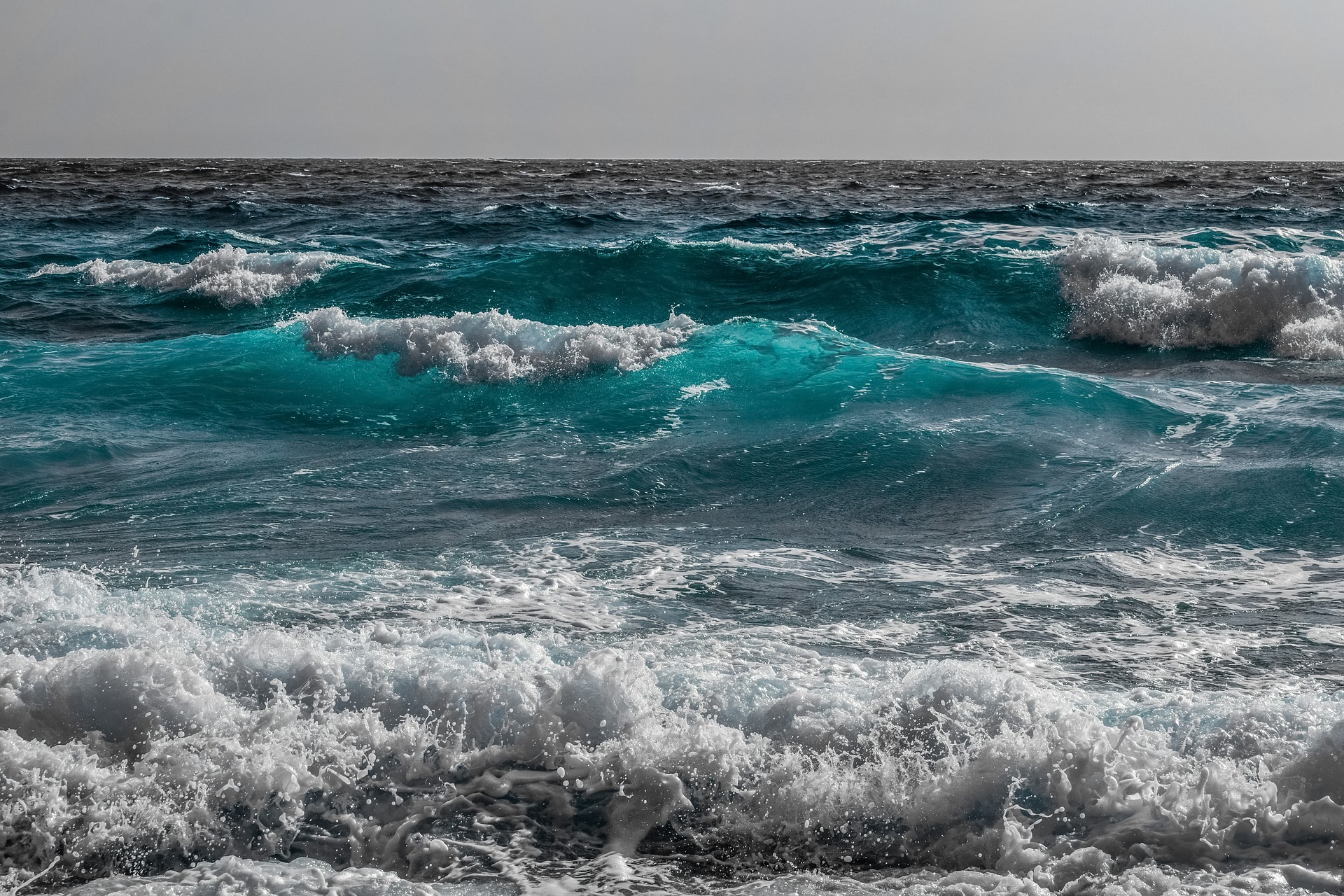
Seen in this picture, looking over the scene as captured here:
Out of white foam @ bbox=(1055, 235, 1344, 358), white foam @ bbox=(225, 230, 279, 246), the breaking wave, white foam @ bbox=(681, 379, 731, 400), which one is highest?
white foam @ bbox=(225, 230, 279, 246)

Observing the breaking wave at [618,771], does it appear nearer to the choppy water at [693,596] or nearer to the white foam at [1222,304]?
the choppy water at [693,596]

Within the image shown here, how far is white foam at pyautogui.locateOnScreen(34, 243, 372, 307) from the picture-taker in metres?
14.2

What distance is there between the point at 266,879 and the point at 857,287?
11772 mm

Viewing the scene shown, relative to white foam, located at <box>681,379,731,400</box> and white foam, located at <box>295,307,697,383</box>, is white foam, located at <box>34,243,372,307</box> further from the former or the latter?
white foam, located at <box>681,379,731,400</box>

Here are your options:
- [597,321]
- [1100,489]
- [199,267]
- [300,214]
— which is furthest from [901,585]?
[300,214]

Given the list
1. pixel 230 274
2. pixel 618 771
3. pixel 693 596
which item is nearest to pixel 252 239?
pixel 230 274

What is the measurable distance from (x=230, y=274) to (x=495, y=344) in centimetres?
661

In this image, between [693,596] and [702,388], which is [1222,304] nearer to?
[702,388]

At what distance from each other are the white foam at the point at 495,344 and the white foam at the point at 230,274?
13.6ft

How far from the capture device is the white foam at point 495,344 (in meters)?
9.53

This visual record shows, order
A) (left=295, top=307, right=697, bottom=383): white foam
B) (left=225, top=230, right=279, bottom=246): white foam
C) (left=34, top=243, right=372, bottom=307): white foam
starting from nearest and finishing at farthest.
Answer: (left=295, top=307, right=697, bottom=383): white foam → (left=34, top=243, right=372, bottom=307): white foam → (left=225, top=230, right=279, bottom=246): white foam

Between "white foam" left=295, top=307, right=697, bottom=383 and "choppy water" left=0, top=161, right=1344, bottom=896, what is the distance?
0.18 feet

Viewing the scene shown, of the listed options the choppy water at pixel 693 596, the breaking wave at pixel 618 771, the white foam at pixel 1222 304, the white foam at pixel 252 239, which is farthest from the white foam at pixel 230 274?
the breaking wave at pixel 618 771

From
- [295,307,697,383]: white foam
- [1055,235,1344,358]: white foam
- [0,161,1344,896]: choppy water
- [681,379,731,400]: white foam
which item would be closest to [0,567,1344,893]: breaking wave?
[0,161,1344,896]: choppy water
